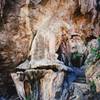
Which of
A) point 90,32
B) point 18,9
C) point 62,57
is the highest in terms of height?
point 18,9

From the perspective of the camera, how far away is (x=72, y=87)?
7129 millimetres

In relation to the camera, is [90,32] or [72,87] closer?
[72,87]

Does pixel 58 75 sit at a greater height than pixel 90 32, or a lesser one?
lesser

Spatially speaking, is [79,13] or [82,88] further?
[79,13]

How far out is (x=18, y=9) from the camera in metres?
8.29

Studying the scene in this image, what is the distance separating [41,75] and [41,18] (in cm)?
161

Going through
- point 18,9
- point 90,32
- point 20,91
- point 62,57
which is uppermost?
point 18,9

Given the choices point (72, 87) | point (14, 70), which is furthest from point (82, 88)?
point (14, 70)

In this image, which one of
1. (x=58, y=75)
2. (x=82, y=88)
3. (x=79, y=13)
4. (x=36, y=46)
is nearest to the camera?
(x=82, y=88)

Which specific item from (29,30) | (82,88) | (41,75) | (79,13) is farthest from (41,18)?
(82,88)

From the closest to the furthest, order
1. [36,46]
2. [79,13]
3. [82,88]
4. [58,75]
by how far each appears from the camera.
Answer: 1. [82,88]
2. [58,75]
3. [36,46]
4. [79,13]

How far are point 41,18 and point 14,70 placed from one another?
133 centimetres

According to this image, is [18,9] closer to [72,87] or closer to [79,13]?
[79,13]

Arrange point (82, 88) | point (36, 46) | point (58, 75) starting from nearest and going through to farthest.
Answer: point (82, 88) → point (58, 75) → point (36, 46)
